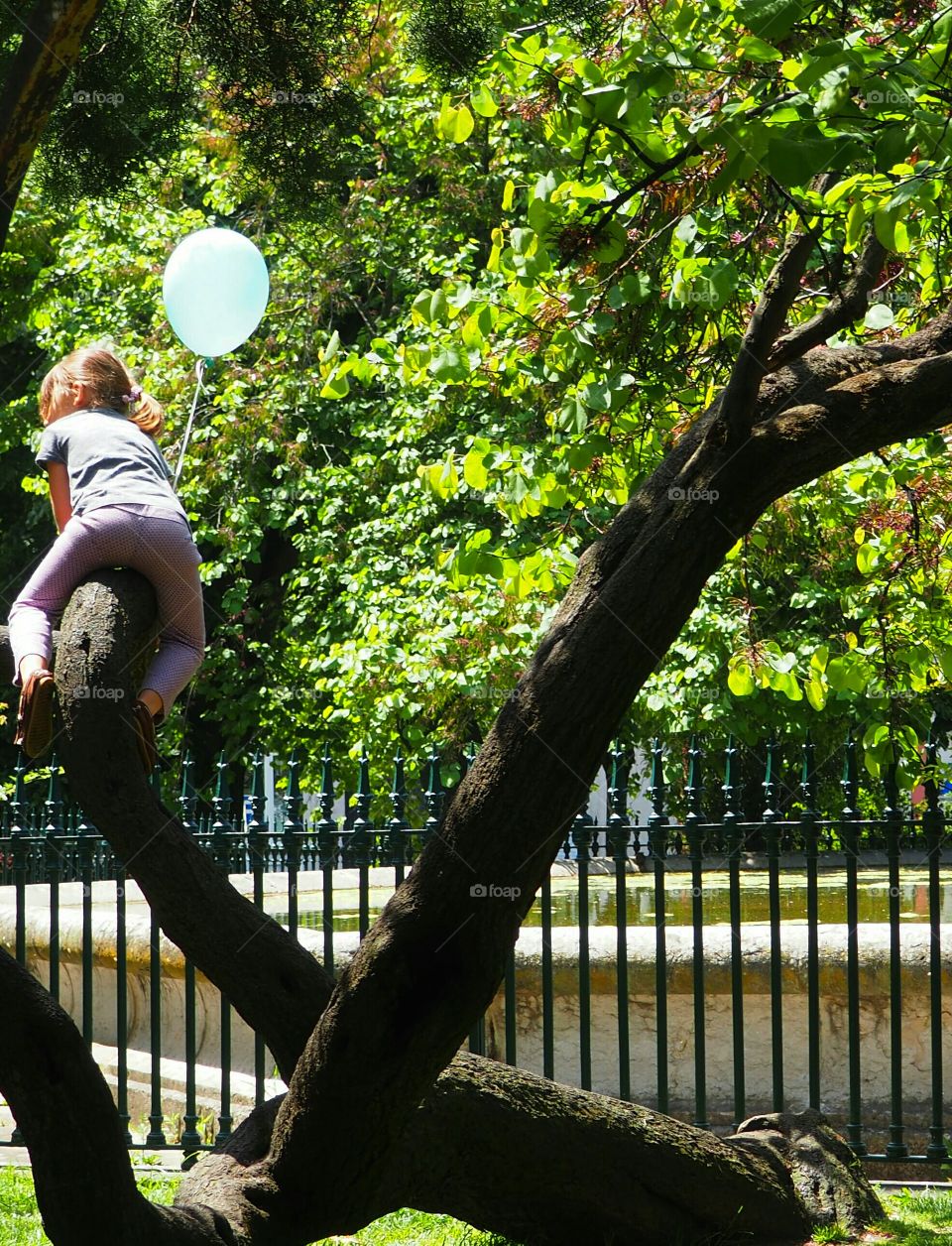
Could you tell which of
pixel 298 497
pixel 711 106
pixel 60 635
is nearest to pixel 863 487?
pixel 711 106

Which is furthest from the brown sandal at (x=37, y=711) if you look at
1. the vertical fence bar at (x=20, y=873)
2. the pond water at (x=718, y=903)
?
the pond water at (x=718, y=903)

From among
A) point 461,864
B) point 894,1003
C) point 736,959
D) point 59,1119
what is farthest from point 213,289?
point 59,1119

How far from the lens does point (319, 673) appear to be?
15.2 metres

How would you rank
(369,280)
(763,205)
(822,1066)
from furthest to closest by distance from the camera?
(369,280), (822,1066), (763,205)

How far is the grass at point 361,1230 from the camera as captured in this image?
16.7 ft

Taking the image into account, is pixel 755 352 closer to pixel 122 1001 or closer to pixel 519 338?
pixel 519 338

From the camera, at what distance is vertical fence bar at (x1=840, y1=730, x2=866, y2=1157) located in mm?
5797

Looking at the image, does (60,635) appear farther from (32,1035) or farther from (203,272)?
(203,272)

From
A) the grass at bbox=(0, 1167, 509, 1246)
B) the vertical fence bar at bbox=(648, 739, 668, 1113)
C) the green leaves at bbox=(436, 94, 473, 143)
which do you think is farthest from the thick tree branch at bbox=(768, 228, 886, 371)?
the grass at bbox=(0, 1167, 509, 1246)

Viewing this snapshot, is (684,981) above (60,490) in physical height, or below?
below

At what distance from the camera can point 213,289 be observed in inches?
360

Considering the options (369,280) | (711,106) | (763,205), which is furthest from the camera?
(369,280)

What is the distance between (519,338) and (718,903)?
177 inches

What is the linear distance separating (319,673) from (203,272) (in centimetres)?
670
